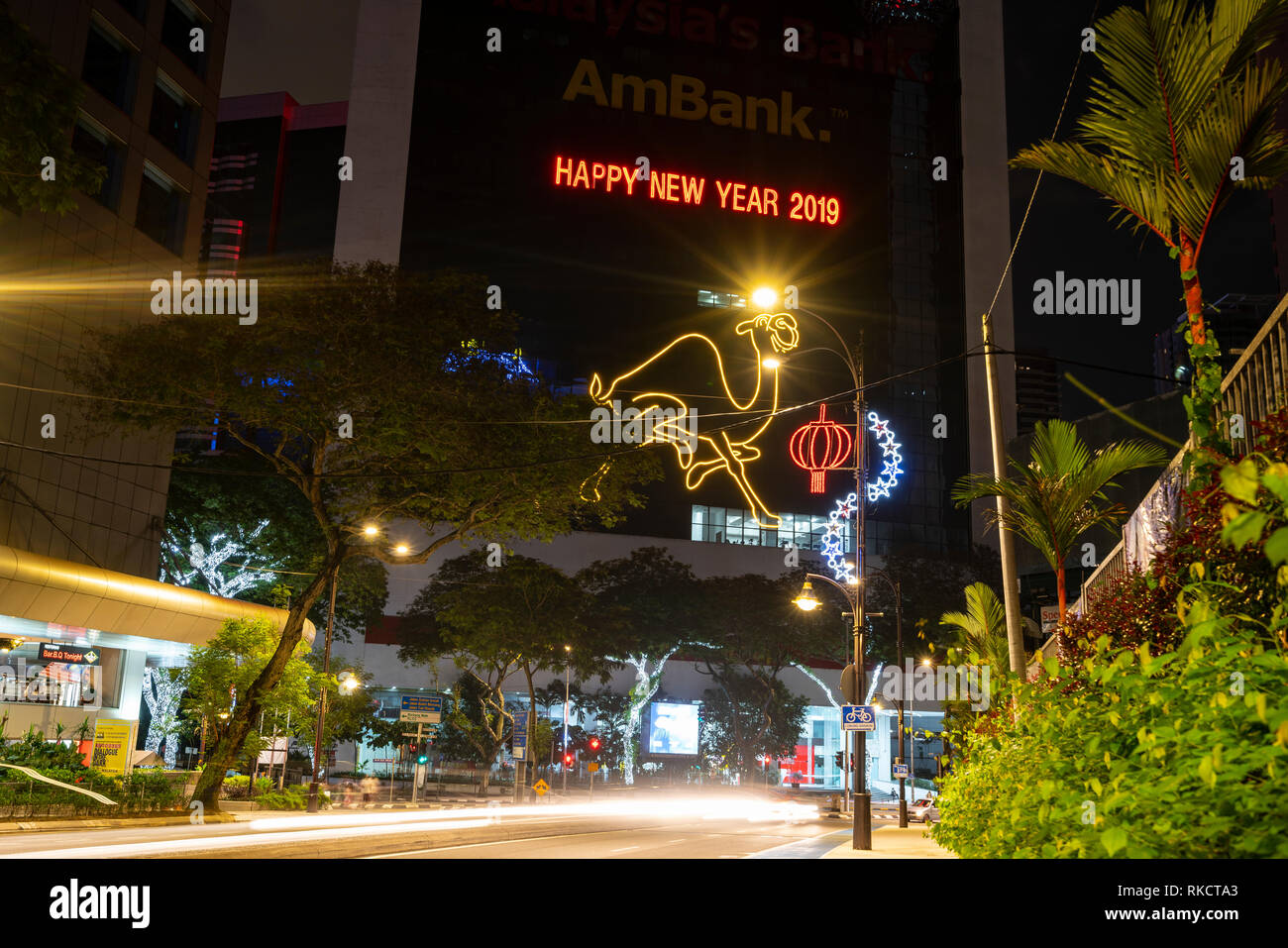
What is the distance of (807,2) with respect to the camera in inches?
3482

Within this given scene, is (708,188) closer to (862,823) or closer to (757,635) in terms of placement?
(757,635)

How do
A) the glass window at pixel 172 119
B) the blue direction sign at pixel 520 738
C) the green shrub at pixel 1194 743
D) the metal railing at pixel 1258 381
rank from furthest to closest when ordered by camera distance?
1. the blue direction sign at pixel 520 738
2. the glass window at pixel 172 119
3. the metal railing at pixel 1258 381
4. the green shrub at pixel 1194 743

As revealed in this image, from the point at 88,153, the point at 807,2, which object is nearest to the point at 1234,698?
the point at 88,153

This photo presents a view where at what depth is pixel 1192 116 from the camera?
8.26 metres

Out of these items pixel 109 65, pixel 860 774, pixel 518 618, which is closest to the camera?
pixel 860 774

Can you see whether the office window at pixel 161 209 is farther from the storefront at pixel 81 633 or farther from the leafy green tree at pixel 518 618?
the leafy green tree at pixel 518 618

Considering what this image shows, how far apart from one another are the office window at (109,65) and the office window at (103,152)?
4.00ft

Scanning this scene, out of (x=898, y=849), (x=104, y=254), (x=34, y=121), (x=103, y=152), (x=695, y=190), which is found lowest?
(x=898, y=849)

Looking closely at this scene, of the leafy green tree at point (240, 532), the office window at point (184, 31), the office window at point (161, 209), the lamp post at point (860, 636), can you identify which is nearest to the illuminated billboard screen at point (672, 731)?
the leafy green tree at point (240, 532)

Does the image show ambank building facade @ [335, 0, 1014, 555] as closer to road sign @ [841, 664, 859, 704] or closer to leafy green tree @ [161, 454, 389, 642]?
leafy green tree @ [161, 454, 389, 642]

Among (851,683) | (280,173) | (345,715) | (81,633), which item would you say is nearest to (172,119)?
(81,633)

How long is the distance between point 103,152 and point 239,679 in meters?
18.0

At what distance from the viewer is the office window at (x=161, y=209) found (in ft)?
119

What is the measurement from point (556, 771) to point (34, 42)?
2355 inches
